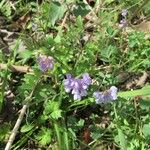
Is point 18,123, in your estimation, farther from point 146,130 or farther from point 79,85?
point 146,130

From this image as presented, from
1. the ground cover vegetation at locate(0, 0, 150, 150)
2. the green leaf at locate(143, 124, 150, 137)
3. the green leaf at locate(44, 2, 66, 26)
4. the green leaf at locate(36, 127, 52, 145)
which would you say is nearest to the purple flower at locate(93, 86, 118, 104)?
the ground cover vegetation at locate(0, 0, 150, 150)

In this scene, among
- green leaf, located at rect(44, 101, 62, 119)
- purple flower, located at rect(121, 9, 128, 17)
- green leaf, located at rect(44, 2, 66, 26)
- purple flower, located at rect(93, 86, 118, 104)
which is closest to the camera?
green leaf, located at rect(44, 2, 66, 26)

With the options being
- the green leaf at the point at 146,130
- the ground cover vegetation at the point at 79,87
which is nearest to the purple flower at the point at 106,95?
the ground cover vegetation at the point at 79,87

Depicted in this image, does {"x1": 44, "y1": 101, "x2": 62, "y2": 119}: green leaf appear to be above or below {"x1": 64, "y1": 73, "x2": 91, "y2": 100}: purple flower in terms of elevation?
below

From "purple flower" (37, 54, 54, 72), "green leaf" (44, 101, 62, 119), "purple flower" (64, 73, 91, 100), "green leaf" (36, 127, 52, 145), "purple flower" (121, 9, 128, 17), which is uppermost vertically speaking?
"purple flower" (121, 9, 128, 17)

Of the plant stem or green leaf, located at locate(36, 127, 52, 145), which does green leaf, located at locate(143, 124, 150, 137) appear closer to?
green leaf, located at locate(36, 127, 52, 145)

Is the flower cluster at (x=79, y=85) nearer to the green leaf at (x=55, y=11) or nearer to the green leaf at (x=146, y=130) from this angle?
the green leaf at (x=146, y=130)

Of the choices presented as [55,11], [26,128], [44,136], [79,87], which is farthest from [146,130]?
[55,11]
